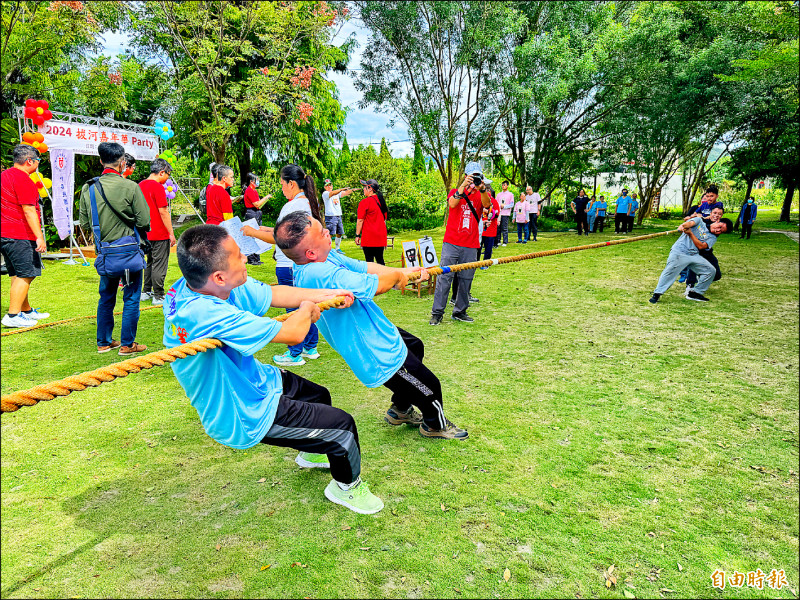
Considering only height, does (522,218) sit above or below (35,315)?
above

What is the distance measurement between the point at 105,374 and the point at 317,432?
107 centimetres

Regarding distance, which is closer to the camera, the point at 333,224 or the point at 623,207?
the point at 333,224

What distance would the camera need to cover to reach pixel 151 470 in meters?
3.44

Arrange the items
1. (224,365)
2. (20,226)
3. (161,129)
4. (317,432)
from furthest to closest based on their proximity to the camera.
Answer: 1. (161,129)
2. (20,226)
3. (317,432)
4. (224,365)

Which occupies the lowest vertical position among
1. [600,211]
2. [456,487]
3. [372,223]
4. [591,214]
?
[456,487]

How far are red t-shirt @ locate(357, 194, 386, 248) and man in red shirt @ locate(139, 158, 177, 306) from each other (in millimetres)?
2823

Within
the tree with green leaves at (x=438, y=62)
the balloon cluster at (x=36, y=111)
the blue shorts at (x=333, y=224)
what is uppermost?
the tree with green leaves at (x=438, y=62)

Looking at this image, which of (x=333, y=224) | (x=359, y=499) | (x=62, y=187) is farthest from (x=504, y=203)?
(x=359, y=499)

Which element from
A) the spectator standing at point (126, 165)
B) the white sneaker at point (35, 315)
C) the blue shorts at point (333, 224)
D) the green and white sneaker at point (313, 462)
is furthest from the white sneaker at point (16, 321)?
the blue shorts at point (333, 224)

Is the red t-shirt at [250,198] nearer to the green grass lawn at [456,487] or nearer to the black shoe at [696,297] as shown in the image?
the green grass lawn at [456,487]

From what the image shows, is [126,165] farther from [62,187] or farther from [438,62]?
[438,62]

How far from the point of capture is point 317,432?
2.70 m

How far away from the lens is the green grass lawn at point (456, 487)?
2.52 metres

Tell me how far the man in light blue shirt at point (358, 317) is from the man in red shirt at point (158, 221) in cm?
445
